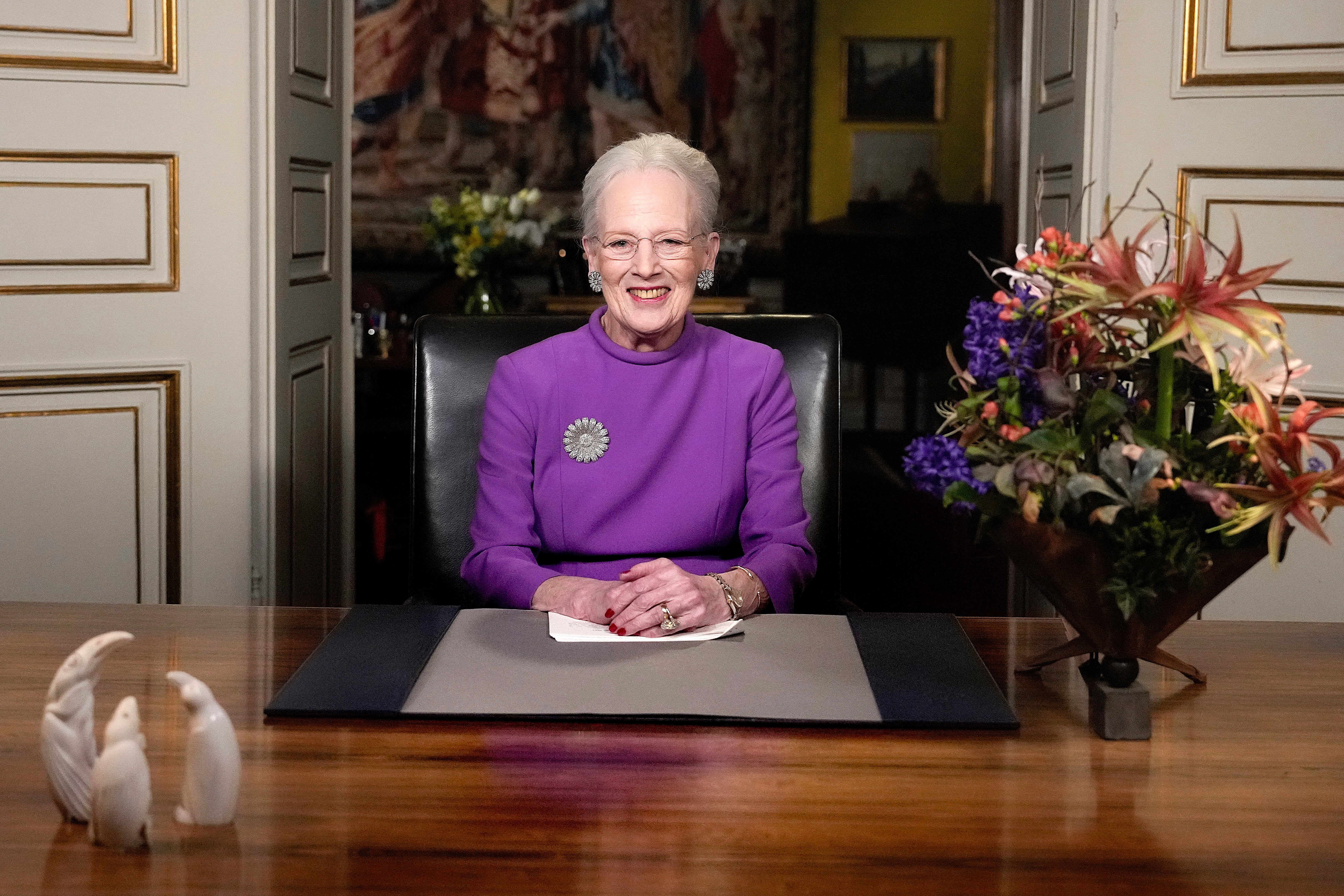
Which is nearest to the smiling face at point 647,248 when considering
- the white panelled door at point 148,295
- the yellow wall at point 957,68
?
the white panelled door at point 148,295

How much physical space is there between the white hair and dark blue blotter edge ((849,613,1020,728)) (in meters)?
0.72

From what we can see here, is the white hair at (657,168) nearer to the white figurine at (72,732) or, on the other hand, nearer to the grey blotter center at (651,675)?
the grey blotter center at (651,675)

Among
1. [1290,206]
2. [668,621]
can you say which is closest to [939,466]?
[668,621]

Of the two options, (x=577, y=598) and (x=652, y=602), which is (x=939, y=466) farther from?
(x=577, y=598)

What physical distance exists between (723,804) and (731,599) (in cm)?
64

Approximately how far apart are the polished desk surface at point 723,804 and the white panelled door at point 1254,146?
1.72 meters

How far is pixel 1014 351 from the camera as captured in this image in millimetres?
1247

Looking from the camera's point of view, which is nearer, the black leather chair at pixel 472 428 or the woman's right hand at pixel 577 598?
the woman's right hand at pixel 577 598

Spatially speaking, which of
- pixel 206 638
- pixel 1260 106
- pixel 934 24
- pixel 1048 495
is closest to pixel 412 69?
pixel 934 24

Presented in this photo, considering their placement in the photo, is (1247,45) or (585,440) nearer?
(585,440)

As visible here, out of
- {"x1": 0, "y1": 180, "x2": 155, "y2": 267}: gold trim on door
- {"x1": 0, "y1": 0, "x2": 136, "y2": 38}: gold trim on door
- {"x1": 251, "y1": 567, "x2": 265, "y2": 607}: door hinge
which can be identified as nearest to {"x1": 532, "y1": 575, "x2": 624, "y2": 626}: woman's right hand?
{"x1": 251, "y1": 567, "x2": 265, "y2": 607}: door hinge

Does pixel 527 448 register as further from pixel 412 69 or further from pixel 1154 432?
pixel 412 69

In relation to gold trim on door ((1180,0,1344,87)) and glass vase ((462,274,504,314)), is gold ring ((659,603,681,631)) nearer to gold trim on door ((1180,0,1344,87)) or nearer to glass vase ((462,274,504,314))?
gold trim on door ((1180,0,1344,87))

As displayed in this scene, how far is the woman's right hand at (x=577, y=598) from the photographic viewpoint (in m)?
1.64
